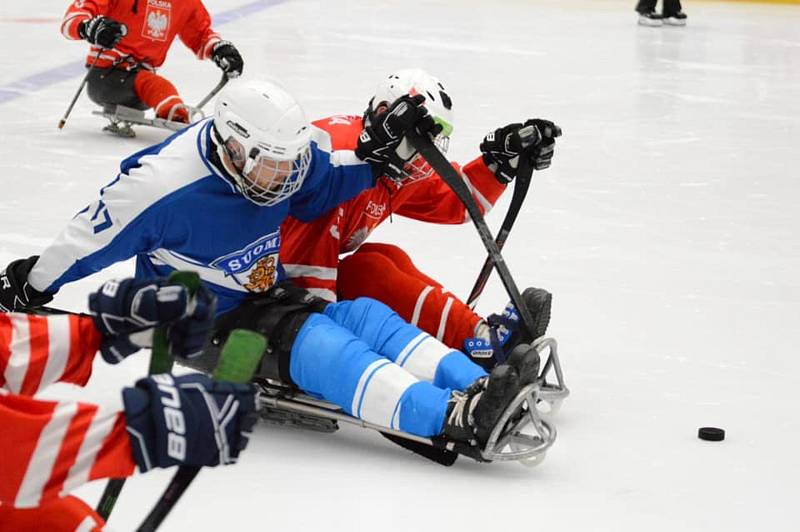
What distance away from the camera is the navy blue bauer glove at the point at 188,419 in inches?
78.0

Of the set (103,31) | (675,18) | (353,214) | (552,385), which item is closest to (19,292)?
(353,214)

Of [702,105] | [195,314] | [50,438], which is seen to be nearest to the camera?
[50,438]

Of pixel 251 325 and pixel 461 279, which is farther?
pixel 461 279

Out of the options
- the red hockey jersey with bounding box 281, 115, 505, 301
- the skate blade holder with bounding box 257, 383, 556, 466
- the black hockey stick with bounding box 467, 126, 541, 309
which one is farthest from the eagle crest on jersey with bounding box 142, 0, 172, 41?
the skate blade holder with bounding box 257, 383, 556, 466

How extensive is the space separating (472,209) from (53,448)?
182 cm

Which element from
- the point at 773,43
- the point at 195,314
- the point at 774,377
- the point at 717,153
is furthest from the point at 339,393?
the point at 773,43

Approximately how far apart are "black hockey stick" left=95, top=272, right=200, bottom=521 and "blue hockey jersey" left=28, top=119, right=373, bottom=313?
34.1 inches

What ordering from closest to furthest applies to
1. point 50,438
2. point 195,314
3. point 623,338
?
point 50,438 → point 195,314 → point 623,338

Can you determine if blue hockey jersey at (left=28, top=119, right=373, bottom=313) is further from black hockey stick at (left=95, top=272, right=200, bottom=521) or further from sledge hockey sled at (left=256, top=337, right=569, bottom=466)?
black hockey stick at (left=95, top=272, right=200, bottom=521)

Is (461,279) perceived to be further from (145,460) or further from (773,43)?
(773,43)

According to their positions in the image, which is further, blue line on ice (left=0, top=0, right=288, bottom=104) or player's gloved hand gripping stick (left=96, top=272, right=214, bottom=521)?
blue line on ice (left=0, top=0, right=288, bottom=104)

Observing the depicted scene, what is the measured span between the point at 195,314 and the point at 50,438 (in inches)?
11.8

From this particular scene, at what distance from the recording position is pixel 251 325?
339 centimetres

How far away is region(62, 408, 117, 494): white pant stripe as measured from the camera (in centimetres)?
205
